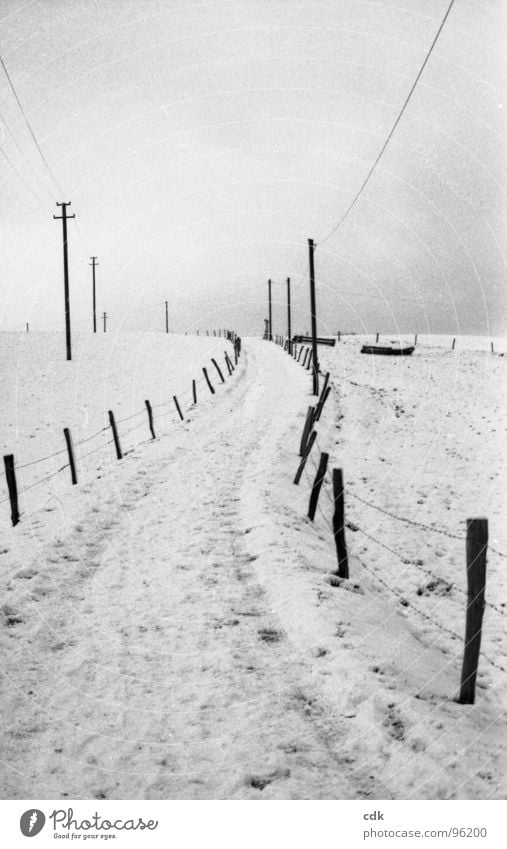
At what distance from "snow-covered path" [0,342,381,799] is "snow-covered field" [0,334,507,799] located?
0.07ft

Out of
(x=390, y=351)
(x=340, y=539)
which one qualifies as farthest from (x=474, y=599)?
(x=390, y=351)

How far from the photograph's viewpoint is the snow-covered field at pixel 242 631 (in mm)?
4215

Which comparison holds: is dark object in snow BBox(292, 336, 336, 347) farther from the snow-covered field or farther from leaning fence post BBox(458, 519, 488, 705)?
leaning fence post BBox(458, 519, 488, 705)

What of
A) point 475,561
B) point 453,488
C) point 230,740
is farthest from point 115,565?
point 453,488

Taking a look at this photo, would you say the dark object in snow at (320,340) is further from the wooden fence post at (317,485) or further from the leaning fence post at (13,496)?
the leaning fence post at (13,496)

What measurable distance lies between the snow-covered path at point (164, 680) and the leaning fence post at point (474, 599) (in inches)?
60.7

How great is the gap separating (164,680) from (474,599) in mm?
3229

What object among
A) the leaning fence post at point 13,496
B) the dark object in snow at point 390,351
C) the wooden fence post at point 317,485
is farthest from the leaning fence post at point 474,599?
the dark object in snow at point 390,351

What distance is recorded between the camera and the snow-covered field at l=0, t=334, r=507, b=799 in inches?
166

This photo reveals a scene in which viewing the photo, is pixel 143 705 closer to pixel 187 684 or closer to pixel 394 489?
pixel 187 684

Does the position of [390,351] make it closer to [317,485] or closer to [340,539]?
[317,485]

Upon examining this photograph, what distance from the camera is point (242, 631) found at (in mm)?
6375

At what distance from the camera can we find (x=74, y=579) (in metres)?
7.88
